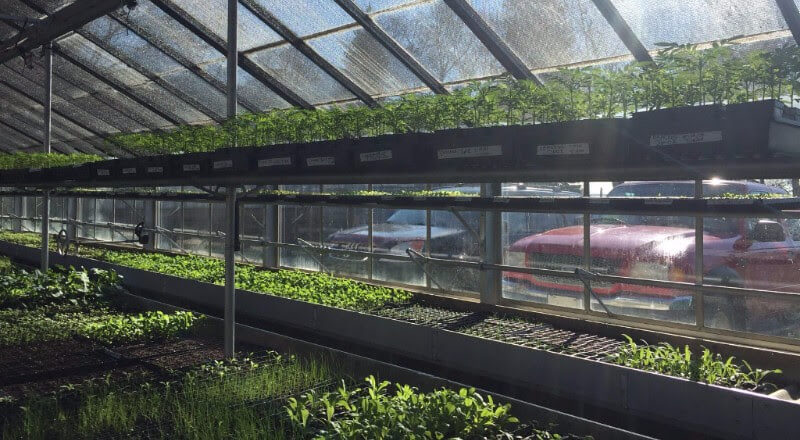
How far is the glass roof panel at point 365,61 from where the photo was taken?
261 inches

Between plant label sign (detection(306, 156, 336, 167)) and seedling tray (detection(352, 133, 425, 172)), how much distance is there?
0.61 ft

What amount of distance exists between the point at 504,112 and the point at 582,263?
3927mm

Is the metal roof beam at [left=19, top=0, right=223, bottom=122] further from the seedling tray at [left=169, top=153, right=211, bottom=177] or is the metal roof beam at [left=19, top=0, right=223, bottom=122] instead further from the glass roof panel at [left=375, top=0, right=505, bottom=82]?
the seedling tray at [left=169, top=153, right=211, bottom=177]

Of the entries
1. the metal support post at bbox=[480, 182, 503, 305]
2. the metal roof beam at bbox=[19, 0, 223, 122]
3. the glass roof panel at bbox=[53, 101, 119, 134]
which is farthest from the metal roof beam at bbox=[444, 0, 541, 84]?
the glass roof panel at bbox=[53, 101, 119, 134]

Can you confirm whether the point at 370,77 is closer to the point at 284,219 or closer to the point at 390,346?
the point at 390,346

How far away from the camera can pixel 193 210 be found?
13.6 m

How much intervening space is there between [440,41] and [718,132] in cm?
395

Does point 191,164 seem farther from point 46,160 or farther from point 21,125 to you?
point 21,125

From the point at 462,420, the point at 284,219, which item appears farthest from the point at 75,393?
the point at 284,219

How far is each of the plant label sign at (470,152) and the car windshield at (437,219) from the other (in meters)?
5.44

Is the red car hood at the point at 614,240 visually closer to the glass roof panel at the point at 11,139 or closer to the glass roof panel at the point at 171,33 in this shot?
the glass roof panel at the point at 171,33

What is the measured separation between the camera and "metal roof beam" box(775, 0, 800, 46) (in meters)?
4.21

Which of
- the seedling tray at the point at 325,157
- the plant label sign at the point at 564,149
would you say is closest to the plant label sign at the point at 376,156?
the seedling tray at the point at 325,157

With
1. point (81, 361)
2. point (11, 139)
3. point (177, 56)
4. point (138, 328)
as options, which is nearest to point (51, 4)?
point (177, 56)
